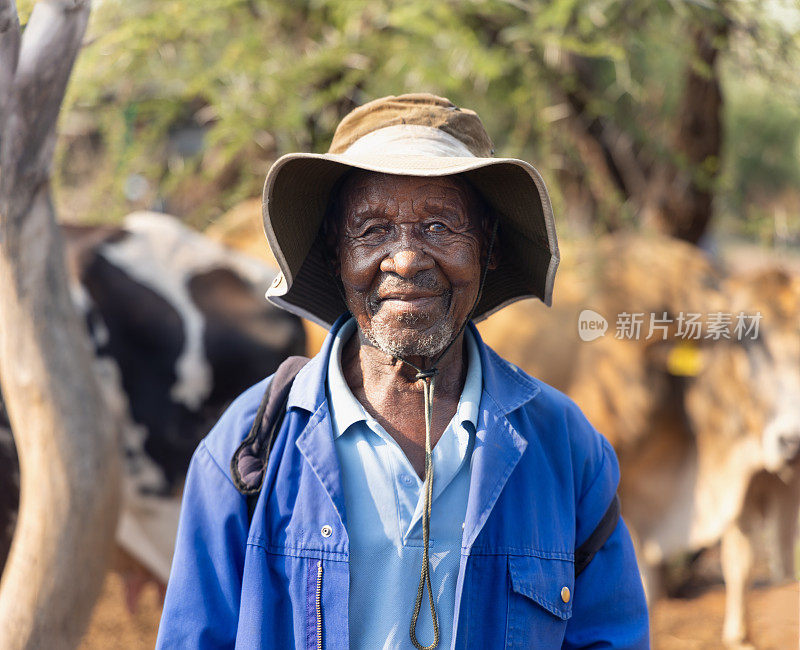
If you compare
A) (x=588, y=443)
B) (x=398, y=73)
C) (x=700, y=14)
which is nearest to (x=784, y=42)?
(x=700, y=14)

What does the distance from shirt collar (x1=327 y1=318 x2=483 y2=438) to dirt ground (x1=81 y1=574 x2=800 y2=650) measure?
2.39 m

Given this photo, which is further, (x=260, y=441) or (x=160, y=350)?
(x=160, y=350)

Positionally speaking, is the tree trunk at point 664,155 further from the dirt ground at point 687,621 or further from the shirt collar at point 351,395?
the shirt collar at point 351,395

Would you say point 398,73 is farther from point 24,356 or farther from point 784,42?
point 24,356

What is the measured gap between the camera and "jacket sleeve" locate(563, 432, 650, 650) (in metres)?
1.48

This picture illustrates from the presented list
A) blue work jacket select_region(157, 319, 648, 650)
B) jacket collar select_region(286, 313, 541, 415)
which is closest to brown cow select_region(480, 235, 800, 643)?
jacket collar select_region(286, 313, 541, 415)

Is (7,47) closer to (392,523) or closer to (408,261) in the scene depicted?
(408,261)

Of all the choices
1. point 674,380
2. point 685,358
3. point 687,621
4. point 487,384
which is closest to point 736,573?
point 687,621

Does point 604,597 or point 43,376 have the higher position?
point 43,376

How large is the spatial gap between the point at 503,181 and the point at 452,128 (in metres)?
0.14

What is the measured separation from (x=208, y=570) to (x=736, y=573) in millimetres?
3376

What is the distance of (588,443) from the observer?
1.55 metres

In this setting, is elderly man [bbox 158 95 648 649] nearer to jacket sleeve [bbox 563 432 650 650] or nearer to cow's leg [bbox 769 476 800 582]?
jacket sleeve [bbox 563 432 650 650]

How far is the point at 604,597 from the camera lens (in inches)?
58.2
